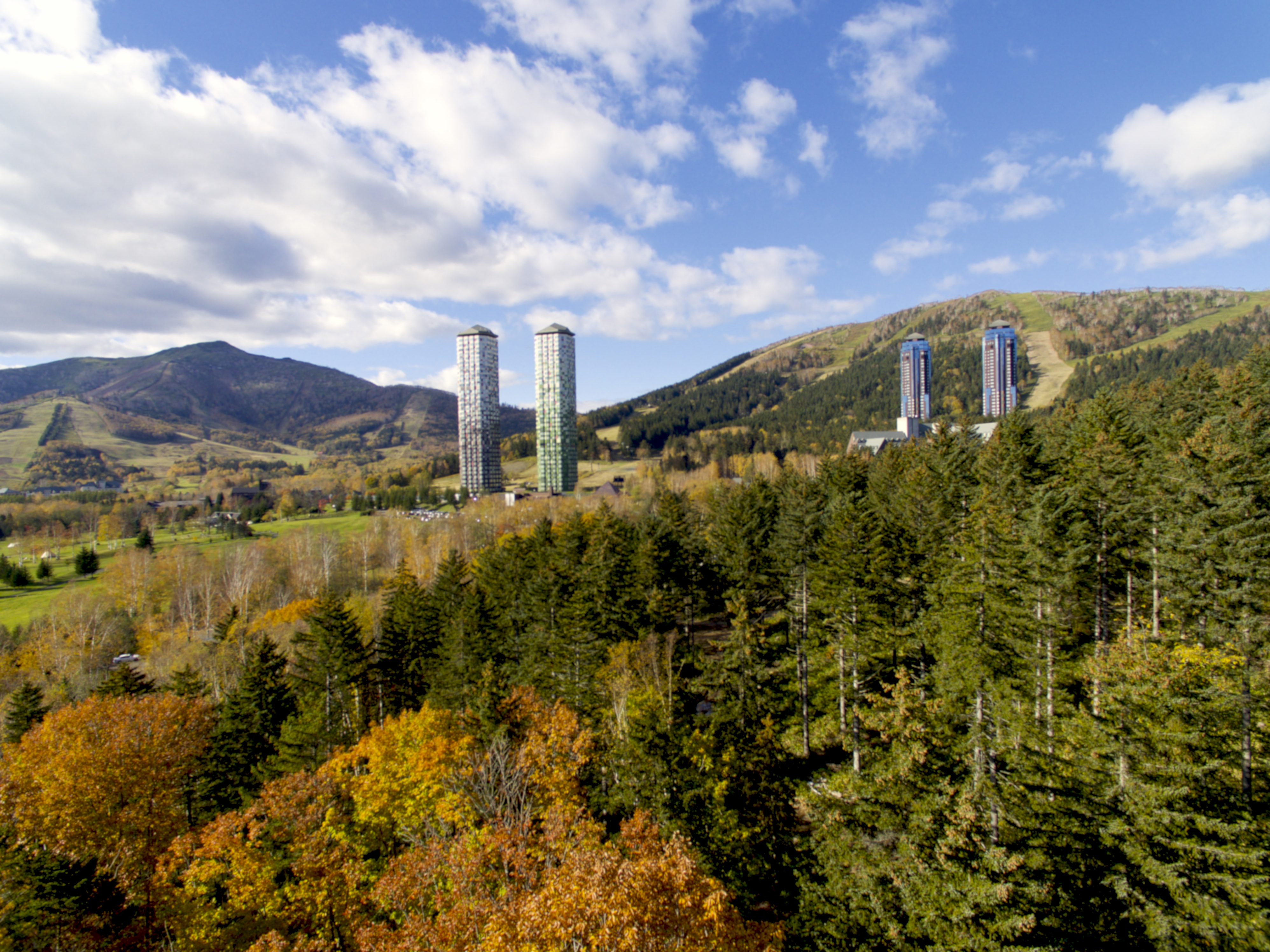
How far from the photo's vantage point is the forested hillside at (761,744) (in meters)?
15.1

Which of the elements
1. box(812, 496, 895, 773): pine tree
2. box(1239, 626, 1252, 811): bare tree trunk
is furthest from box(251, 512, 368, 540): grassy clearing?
box(1239, 626, 1252, 811): bare tree trunk

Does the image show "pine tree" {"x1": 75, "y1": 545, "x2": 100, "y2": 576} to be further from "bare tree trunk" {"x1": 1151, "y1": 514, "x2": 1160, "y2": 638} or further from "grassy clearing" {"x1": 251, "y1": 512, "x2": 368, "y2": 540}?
"bare tree trunk" {"x1": 1151, "y1": 514, "x2": 1160, "y2": 638}

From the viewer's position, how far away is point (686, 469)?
536ft

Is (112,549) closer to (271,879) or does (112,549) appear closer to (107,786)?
(107,786)

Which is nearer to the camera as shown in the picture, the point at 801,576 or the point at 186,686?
the point at 801,576

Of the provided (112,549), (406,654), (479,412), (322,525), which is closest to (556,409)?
(479,412)

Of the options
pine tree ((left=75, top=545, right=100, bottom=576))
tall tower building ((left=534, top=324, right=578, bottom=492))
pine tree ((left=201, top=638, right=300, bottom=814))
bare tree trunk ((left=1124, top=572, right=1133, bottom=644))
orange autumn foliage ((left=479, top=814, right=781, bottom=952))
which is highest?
tall tower building ((left=534, top=324, right=578, bottom=492))

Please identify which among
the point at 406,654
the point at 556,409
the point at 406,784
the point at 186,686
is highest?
the point at 556,409

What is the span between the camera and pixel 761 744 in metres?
23.5

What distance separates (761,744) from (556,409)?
450ft

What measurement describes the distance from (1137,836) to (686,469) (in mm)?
147693

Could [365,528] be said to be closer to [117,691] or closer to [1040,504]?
[117,691]

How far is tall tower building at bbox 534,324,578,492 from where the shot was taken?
155 metres

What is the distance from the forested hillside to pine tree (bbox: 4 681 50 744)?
0.98 ft
